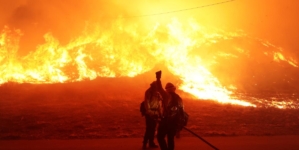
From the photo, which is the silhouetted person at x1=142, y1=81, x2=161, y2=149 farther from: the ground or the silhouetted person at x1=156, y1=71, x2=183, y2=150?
the ground

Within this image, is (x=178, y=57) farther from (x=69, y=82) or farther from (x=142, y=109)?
(x=142, y=109)

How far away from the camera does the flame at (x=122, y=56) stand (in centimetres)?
1905

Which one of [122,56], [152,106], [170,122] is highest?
[122,56]

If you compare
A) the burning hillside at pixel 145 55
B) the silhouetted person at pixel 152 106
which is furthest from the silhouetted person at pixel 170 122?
the burning hillside at pixel 145 55

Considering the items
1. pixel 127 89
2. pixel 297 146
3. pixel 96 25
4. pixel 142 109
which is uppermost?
pixel 96 25

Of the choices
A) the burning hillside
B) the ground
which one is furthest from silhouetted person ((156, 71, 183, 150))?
the burning hillside

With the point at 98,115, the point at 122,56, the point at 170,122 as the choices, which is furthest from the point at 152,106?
the point at 122,56

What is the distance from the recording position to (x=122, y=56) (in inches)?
840

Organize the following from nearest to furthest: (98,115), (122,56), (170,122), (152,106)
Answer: (170,122)
(152,106)
(98,115)
(122,56)

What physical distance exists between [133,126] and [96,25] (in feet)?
52.5

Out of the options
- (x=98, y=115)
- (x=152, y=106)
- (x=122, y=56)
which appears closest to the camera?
(x=152, y=106)

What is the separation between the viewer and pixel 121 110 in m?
13.1

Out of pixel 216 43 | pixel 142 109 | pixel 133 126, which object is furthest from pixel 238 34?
pixel 142 109

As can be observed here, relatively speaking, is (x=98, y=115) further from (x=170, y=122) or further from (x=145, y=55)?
(x=145, y=55)
